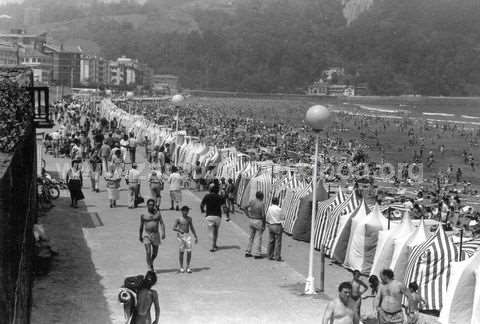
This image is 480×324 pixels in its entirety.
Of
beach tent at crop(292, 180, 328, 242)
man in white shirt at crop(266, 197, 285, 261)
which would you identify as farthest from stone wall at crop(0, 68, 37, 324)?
beach tent at crop(292, 180, 328, 242)

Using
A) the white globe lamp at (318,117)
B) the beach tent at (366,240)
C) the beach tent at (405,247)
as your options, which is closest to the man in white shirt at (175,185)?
the beach tent at (366,240)

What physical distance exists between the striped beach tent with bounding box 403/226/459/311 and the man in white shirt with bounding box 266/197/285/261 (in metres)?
2.38

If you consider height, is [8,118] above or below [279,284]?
above

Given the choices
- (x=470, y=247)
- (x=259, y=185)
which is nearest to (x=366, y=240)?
(x=470, y=247)

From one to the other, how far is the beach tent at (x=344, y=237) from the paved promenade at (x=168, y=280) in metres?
0.56

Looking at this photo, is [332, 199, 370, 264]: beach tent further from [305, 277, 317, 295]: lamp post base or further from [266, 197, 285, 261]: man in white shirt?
[305, 277, 317, 295]: lamp post base

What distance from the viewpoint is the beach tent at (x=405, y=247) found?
33.4 feet

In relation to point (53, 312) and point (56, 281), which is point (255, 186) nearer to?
point (56, 281)

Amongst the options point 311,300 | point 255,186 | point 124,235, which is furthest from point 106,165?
point 311,300

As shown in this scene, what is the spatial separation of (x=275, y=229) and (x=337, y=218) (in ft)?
4.41

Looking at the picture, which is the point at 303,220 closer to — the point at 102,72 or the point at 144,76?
the point at 102,72

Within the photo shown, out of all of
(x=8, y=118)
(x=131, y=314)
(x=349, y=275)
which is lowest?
(x=349, y=275)

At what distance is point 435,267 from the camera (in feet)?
31.1

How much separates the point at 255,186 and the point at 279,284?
19.4 ft
